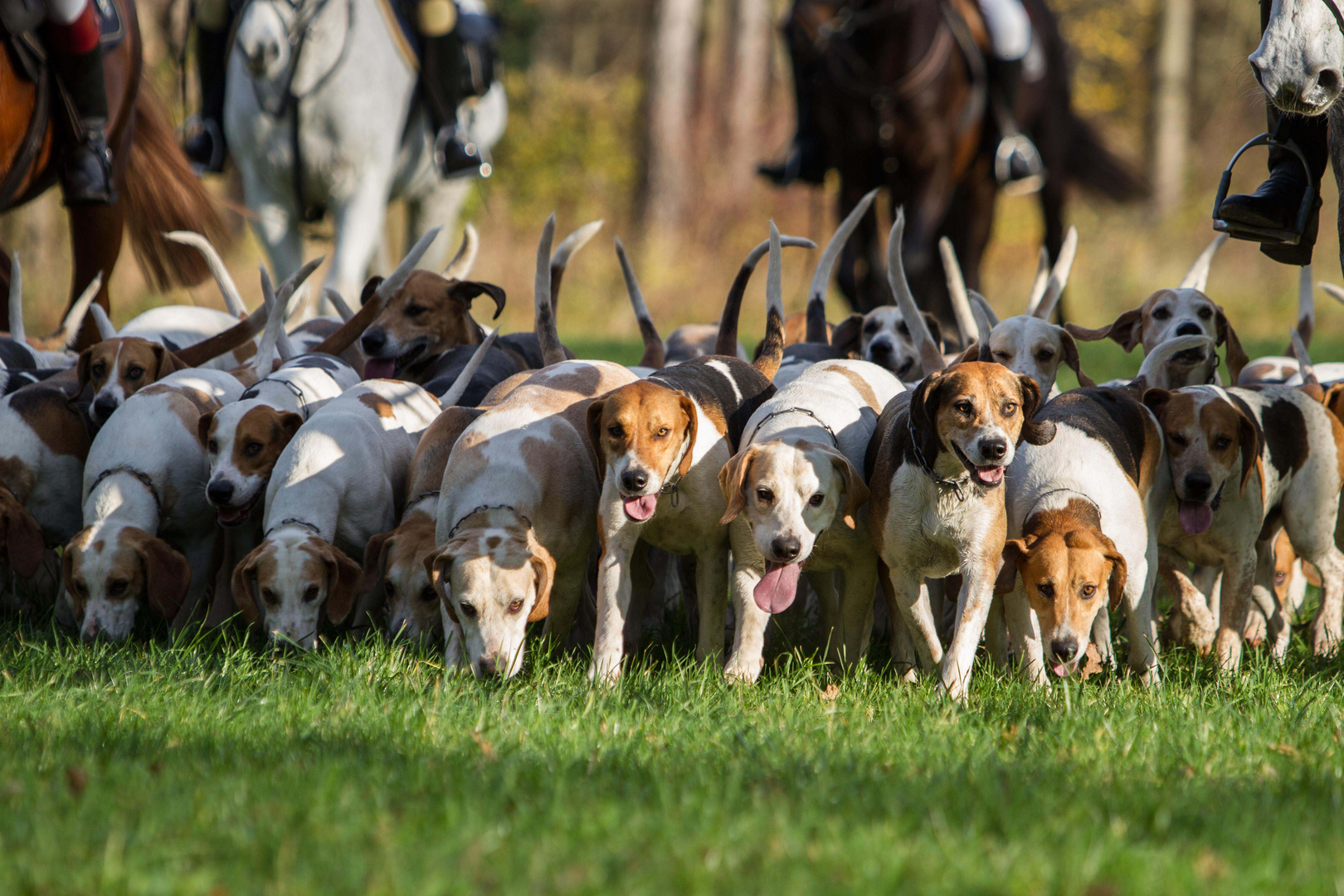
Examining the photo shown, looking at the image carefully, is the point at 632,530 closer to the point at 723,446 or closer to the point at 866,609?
the point at 723,446

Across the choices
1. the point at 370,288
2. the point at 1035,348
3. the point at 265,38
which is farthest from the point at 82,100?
the point at 1035,348

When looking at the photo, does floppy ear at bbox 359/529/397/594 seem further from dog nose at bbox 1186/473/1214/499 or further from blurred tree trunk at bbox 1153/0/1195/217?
blurred tree trunk at bbox 1153/0/1195/217

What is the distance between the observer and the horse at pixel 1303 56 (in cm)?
417

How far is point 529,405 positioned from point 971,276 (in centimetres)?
656

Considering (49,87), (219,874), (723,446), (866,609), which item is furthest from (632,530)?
(49,87)

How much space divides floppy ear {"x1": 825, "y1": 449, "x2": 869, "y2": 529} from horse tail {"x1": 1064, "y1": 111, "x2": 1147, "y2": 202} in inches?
375

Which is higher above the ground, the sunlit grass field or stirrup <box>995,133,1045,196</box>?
stirrup <box>995,133,1045,196</box>

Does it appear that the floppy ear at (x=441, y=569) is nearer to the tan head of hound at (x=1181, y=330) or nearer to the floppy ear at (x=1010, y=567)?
the floppy ear at (x=1010, y=567)

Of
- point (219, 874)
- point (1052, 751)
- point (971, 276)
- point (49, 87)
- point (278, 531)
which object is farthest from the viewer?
point (971, 276)

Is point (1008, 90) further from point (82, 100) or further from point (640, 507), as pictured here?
point (640, 507)

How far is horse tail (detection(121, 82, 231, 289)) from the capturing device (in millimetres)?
8445

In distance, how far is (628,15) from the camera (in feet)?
115

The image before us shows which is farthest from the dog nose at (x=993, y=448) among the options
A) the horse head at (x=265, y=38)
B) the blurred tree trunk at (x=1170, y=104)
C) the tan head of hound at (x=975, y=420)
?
the blurred tree trunk at (x=1170, y=104)

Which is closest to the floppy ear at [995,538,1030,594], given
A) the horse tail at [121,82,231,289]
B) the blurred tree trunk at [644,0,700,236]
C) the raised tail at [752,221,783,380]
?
the raised tail at [752,221,783,380]
